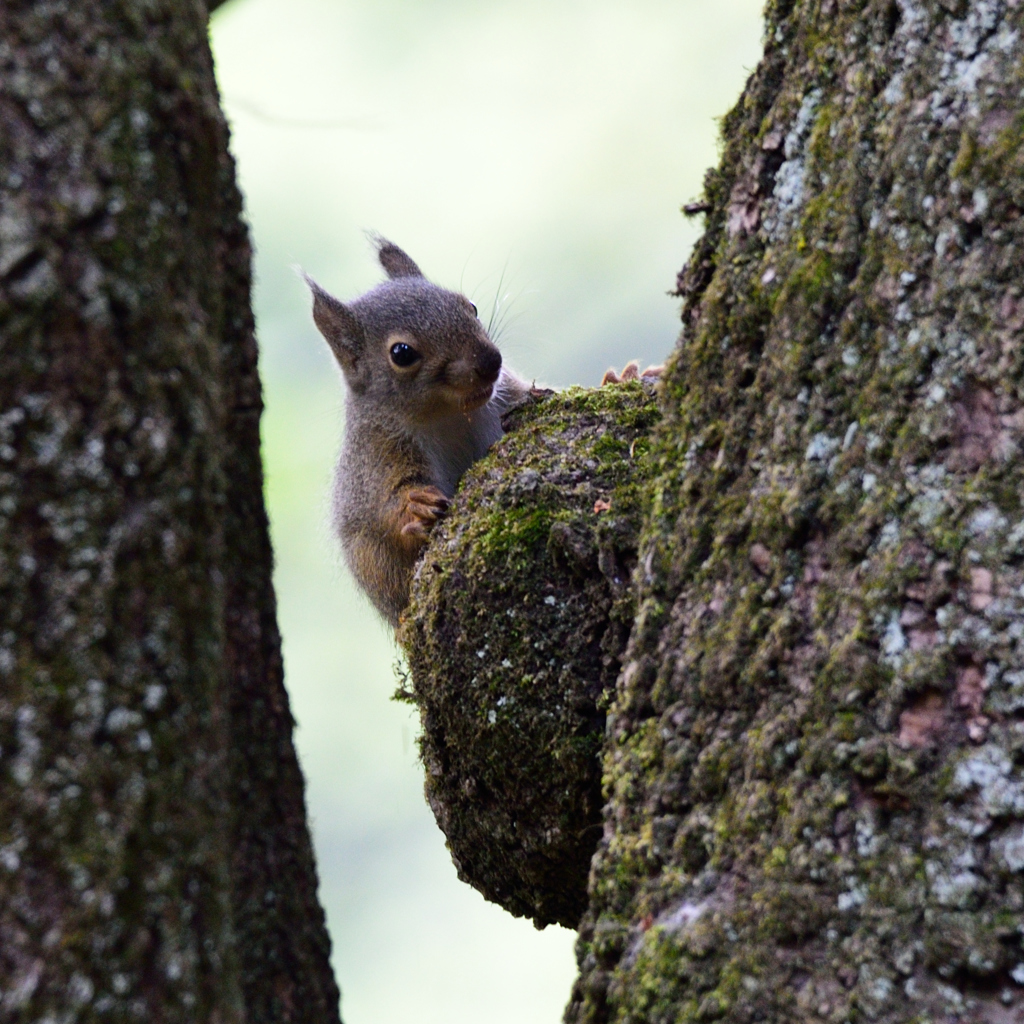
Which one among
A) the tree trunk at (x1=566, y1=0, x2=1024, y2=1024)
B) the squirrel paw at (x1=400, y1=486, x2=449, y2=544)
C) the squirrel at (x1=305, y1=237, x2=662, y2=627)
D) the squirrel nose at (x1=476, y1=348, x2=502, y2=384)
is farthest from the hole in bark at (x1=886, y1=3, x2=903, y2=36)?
the squirrel nose at (x1=476, y1=348, x2=502, y2=384)

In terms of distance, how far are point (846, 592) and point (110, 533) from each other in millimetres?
961

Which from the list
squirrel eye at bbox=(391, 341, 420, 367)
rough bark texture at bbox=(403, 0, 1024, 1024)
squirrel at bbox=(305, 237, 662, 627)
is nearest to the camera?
rough bark texture at bbox=(403, 0, 1024, 1024)

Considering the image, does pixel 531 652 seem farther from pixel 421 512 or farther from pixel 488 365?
A: pixel 488 365

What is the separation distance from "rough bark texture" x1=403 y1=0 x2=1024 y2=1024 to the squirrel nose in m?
2.40

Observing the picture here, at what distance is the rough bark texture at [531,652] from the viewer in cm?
251

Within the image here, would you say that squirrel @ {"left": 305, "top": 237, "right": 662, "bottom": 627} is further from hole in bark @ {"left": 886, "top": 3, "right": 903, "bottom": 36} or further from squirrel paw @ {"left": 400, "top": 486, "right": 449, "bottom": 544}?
hole in bark @ {"left": 886, "top": 3, "right": 903, "bottom": 36}

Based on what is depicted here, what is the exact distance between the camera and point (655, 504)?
195 centimetres

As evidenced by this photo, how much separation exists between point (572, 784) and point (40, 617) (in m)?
1.54

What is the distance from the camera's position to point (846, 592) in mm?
1577

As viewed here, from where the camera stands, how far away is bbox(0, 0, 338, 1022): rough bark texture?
45.0 inches

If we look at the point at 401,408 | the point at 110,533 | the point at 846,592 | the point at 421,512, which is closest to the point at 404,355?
the point at 401,408

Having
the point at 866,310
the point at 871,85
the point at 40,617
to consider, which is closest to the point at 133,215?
the point at 40,617

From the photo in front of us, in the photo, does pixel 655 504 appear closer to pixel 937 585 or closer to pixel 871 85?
pixel 937 585

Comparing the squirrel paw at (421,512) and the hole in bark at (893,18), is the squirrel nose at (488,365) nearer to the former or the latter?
the squirrel paw at (421,512)
